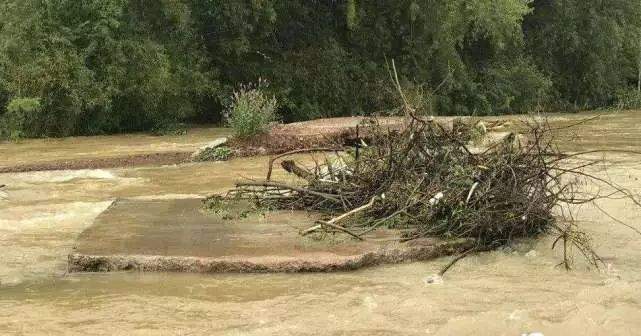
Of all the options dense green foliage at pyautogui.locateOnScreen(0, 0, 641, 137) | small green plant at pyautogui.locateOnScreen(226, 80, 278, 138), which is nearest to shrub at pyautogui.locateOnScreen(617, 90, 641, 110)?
dense green foliage at pyautogui.locateOnScreen(0, 0, 641, 137)

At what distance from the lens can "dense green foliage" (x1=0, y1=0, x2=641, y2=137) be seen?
21031mm

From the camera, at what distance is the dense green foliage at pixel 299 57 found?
21.0 metres

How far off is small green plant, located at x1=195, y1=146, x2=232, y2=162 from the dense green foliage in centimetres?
411

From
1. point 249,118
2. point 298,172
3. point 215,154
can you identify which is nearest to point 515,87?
point 249,118

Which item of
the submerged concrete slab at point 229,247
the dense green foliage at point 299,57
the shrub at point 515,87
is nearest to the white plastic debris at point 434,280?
the submerged concrete slab at point 229,247

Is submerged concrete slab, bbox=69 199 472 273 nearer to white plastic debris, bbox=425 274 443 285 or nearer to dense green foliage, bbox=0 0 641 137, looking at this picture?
white plastic debris, bbox=425 274 443 285

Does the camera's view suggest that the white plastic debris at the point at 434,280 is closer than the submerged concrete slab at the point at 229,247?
Yes

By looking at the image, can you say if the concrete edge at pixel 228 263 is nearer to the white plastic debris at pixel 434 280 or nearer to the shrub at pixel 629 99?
the white plastic debris at pixel 434 280

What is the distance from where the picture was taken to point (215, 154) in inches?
591

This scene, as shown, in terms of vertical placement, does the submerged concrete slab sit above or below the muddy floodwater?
above

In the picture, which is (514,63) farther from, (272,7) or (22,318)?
(22,318)

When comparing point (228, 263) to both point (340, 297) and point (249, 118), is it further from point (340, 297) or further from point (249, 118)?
point (249, 118)

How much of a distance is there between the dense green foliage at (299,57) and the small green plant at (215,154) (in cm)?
411

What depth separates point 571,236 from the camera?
6.45 meters
